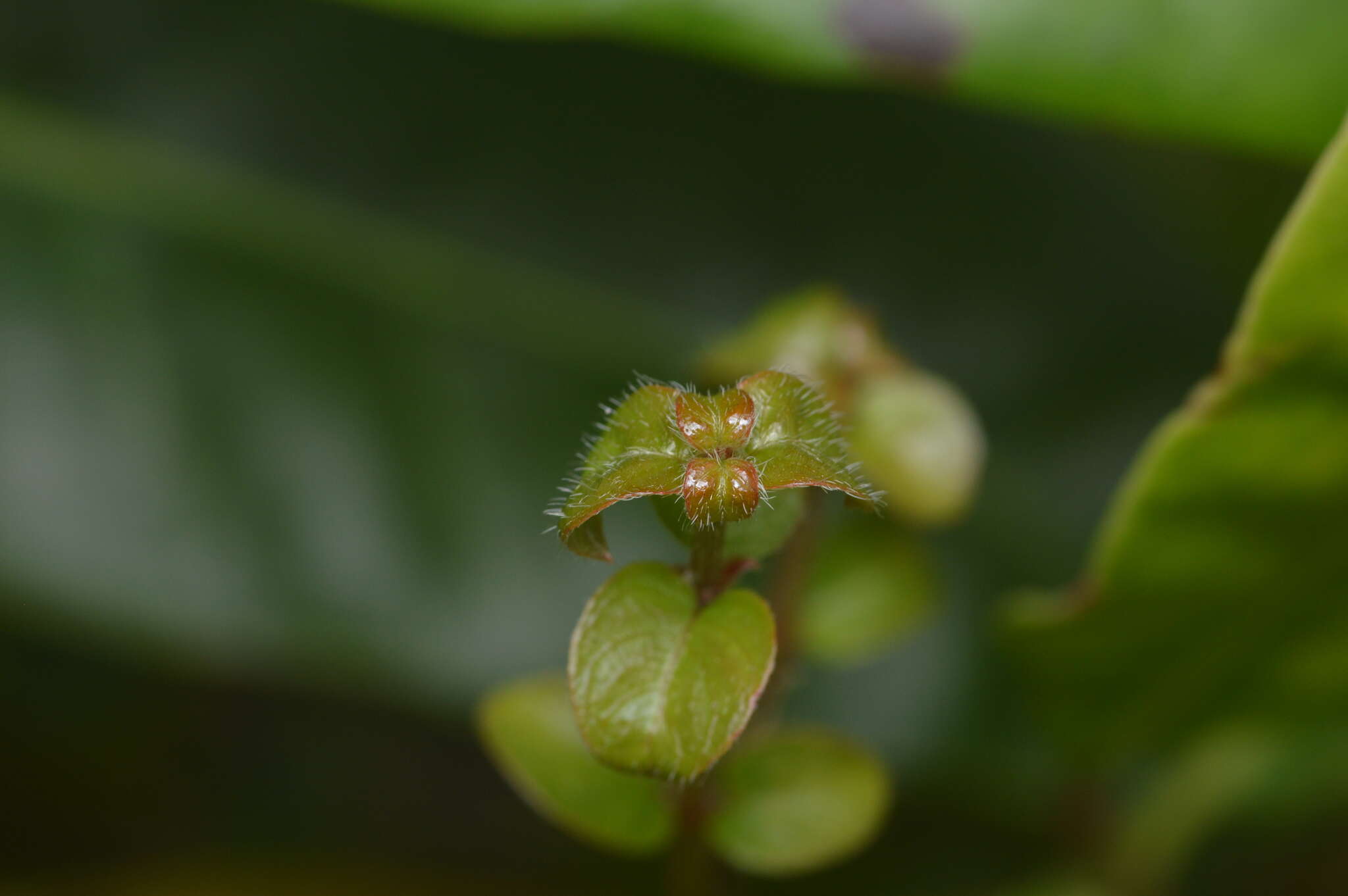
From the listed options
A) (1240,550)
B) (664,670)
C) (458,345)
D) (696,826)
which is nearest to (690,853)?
(696,826)

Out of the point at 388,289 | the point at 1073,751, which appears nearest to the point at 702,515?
the point at 1073,751

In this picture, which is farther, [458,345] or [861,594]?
[458,345]

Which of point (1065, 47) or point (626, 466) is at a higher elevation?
point (1065, 47)

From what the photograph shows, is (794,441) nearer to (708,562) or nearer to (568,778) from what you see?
(708,562)

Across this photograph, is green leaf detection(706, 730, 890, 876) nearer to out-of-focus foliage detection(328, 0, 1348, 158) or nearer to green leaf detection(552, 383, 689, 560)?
green leaf detection(552, 383, 689, 560)

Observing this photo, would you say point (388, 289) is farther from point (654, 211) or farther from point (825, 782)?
point (825, 782)

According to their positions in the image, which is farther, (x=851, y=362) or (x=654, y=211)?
(x=654, y=211)
